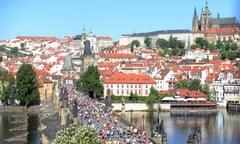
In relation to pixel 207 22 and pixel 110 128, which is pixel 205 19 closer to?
pixel 207 22

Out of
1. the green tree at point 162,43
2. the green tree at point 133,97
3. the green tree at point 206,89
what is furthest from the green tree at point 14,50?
the green tree at point 133,97

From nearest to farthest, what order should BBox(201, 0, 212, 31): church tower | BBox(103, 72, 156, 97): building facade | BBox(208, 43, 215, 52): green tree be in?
BBox(103, 72, 156, 97): building facade < BBox(208, 43, 215, 52): green tree < BBox(201, 0, 212, 31): church tower

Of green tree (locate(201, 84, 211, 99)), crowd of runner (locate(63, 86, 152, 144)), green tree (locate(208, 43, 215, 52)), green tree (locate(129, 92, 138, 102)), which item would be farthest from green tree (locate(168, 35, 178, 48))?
crowd of runner (locate(63, 86, 152, 144))

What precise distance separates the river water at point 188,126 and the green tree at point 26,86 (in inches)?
115

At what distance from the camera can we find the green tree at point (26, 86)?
45.4 m

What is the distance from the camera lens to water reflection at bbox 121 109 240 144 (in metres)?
30.2

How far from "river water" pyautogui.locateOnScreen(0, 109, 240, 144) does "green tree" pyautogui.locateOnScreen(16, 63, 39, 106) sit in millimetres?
2921

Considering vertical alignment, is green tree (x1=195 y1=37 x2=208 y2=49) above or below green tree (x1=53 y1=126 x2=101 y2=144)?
above

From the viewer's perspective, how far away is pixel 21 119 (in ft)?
127

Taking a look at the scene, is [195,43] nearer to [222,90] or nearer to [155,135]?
[222,90]

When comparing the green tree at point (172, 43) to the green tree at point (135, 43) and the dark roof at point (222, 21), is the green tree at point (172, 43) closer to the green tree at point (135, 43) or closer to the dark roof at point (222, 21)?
the green tree at point (135, 43)

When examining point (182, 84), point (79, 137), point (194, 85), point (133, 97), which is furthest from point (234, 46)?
point (79, 137)

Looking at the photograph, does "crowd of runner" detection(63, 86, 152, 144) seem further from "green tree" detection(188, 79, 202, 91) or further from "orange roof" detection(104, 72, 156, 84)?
"green tree" detection(188, 79, 202, 91)

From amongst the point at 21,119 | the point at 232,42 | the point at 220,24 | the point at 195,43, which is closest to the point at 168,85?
the point at 21,119
